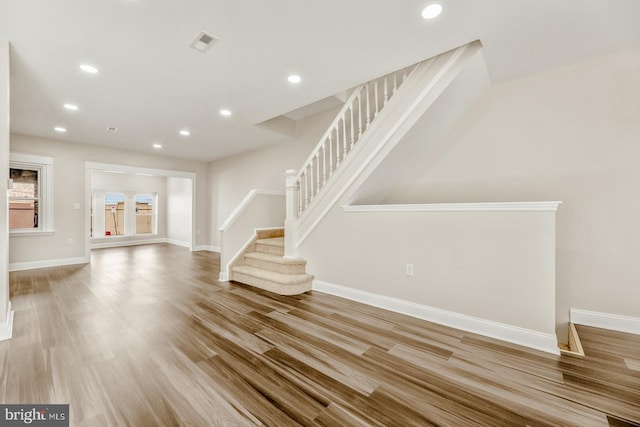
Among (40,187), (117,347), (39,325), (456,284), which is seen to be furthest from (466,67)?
(40,187)

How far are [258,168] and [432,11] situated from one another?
197 inches

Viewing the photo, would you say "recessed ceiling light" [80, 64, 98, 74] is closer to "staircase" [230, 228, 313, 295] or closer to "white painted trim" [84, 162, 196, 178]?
"staircase" [230, 228, 313, 295]

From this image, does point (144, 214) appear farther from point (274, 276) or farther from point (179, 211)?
point (274, 276)

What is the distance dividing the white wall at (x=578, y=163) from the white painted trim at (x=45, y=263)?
7230 millimetres

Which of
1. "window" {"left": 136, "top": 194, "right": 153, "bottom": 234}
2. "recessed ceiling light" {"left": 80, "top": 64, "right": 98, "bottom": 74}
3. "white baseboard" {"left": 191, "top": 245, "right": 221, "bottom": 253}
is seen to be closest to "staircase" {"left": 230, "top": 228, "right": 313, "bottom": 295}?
"recessed ceiling light" {"left": 80, "top": 64, "right": 98, "bottom": 74}

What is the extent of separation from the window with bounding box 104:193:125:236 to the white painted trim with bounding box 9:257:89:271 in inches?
122

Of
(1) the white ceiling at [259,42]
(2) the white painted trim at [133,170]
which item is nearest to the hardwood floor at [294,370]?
(1) the white ceiling at [259,42]

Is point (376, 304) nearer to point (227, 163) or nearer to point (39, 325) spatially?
point (39, 325)

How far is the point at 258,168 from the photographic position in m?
6.37

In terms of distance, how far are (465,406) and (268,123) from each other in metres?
4.86

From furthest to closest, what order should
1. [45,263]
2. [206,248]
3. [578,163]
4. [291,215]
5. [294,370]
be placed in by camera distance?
[206,248]
[45,263]
[291,215]
[578,163]
[294,370]

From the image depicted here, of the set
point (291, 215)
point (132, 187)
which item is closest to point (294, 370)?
point (291, 215)

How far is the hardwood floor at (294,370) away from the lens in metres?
1.47

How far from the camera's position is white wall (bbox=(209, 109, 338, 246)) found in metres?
5.25
